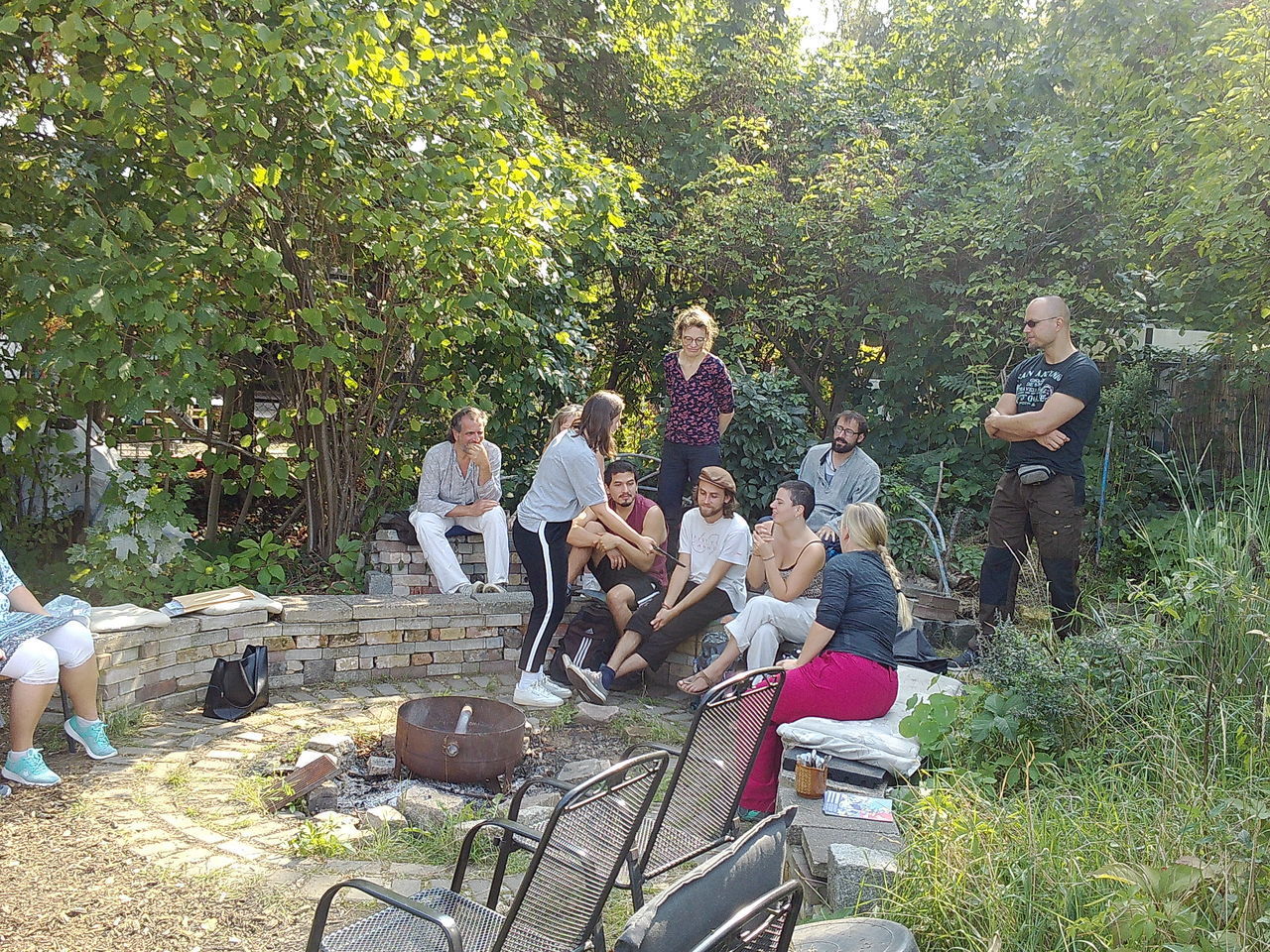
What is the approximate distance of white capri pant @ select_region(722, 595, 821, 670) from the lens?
5.42 metres

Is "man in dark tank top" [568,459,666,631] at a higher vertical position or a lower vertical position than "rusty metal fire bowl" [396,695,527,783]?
higher

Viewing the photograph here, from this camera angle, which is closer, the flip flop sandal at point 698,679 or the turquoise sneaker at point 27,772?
the turquoise sneaker at point 27,772

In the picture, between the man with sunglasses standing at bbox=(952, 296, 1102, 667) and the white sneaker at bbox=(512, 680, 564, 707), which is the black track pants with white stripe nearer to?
the white sneaker at bbox=(512, 680, 564, 707)

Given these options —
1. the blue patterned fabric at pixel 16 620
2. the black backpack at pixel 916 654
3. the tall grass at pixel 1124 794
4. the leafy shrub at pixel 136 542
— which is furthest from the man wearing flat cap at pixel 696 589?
the blue patterned fabric at pixel 16 620

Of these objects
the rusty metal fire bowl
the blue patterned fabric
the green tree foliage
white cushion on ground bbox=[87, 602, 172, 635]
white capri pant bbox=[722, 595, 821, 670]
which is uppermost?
the green tree foliage

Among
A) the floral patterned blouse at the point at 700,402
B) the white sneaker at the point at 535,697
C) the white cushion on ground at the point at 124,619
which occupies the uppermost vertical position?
the floral patterned blouse at the point at 700,402

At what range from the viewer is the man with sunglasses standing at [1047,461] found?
515 cm

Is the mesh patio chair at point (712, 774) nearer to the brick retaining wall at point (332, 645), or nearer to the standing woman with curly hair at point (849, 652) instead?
the standing woman with curly hair at point (849, 652)

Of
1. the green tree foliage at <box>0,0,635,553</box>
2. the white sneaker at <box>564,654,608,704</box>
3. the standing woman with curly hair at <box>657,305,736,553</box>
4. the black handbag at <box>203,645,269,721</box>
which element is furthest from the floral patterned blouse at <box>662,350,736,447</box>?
the black handbag at <box>203,645,269,721</box>

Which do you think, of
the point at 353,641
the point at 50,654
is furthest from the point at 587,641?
the point at 50,654

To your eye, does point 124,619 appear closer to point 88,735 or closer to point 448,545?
point 88,735

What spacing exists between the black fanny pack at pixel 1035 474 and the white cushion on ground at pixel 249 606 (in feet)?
13.2

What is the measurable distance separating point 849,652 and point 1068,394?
186cm

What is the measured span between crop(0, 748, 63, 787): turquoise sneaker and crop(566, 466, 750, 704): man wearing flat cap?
256cm
